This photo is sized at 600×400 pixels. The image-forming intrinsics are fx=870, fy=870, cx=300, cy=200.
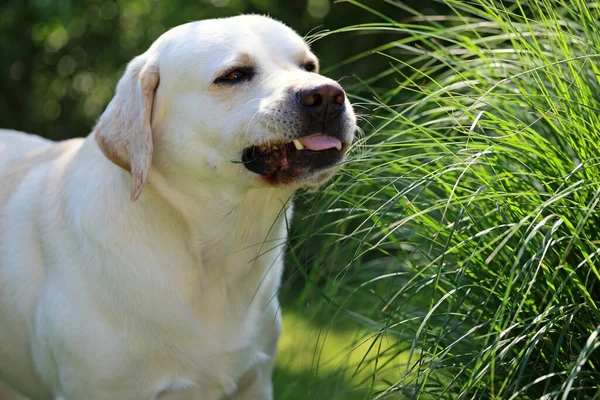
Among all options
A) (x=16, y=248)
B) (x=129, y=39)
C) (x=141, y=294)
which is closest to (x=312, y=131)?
(x=141, y=294)

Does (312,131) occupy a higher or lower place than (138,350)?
higher

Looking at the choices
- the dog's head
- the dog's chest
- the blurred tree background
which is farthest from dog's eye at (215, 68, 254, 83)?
the blurred tree background

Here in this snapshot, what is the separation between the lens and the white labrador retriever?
8.36 ft

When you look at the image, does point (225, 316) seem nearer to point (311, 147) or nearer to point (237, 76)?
point (311, 147)

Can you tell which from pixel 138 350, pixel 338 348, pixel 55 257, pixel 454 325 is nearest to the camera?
pixel 454 325

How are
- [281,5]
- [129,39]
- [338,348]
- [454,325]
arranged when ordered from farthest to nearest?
1. [129,39]
2. [281,5]
3. [338,348]
4. [454,325]

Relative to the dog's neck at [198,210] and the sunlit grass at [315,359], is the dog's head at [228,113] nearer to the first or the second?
the dog's neck at [198,210]

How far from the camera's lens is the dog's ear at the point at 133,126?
257 centimetres

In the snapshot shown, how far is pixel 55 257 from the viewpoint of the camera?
2789 millimetres

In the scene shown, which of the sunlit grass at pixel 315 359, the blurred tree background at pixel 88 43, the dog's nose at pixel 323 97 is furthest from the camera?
the blurred tree background at pixel 88 43

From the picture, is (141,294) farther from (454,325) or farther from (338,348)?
(338,348)

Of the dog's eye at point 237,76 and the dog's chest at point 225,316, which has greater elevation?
the dog's eye at point 237,76

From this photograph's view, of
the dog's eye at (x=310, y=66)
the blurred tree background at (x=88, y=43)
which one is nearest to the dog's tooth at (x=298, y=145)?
the dog's eye at (x=310, y=66)

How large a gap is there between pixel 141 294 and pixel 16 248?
0.57 metres
